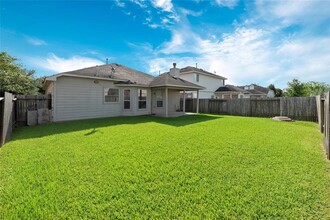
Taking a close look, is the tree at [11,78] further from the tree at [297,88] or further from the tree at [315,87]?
the tree at [315,87]

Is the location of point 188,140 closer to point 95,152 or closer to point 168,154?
point 168,154

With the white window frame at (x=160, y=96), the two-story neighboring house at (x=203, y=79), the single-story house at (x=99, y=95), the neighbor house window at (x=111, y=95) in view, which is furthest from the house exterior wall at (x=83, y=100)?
the two-story neighboring house at (x=203, y=79)

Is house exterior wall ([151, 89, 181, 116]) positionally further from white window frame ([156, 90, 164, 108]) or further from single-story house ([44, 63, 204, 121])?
white window frame ([156, 90, 164, 108])

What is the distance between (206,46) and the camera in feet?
47.5

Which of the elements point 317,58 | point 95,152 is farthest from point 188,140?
point 317,58

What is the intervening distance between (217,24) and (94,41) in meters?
11.0

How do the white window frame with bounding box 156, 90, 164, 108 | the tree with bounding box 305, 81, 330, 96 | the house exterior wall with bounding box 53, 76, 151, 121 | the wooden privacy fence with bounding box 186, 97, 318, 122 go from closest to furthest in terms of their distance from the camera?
1. the house exterior wall with bounding box 53, 76, 151, 121
2. the wooden privacy fence with bounding box 186, 97, 318, 122
3. the white window frame with bounding box 156, 90, 164, 108
4. the tree with bounding box 305, 81, 330, 96

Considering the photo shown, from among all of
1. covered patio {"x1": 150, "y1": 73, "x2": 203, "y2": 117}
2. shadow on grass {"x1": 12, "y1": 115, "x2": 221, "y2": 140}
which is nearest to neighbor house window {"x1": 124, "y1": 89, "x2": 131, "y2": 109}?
covered patio {"x1": 150, "y1": 73, "x2": 203, "y2": 117}

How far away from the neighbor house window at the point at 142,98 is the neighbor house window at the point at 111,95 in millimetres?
1933

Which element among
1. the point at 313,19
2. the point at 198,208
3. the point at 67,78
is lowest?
the point at 198,208

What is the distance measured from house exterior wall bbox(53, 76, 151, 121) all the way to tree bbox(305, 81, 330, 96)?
98.8 ft

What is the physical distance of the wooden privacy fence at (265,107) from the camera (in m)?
11.8

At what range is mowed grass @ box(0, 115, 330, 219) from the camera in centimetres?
236

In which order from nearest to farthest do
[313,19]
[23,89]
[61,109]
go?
1. [313,19]
2. [61,109]
3. [23,89]
